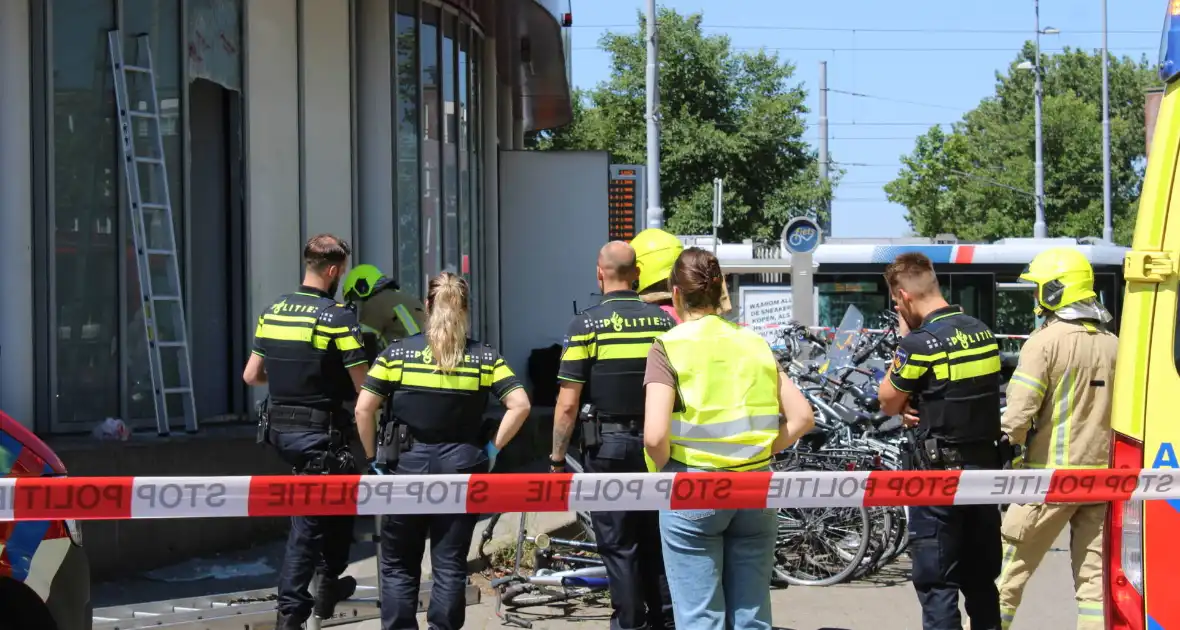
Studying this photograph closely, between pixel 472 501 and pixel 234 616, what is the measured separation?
2693 mm

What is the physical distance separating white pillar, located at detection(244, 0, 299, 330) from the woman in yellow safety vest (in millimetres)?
5777

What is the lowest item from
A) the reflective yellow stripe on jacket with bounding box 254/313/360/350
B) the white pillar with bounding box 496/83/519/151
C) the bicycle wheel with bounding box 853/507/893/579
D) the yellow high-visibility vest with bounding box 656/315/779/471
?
the bicycle wheel with bounding box 853/507/893/579

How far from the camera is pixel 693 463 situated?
181 inches

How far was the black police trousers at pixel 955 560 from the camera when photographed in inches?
213

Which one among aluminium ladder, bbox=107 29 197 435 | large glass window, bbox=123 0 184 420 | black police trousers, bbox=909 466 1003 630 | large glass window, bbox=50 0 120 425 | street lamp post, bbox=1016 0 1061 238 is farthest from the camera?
street lamp post, bbox=1016 0 1061 238

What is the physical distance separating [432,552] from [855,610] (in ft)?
9.37

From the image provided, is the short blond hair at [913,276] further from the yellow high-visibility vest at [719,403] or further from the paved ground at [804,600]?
the paved ground at [804,600]

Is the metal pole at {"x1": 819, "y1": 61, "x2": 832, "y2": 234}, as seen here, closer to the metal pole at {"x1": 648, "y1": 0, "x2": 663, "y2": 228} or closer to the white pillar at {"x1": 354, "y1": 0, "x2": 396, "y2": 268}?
the metal pole at {"x1": 648, "y1": 0, "x2": 663, "y2": 228}

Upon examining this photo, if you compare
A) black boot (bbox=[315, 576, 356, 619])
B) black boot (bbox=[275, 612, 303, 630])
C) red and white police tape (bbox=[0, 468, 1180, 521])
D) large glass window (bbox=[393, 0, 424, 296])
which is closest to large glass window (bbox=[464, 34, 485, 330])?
large glass window (bbox=[393, 0, 424, 296])

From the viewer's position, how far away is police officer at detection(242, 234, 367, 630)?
6.18 metres

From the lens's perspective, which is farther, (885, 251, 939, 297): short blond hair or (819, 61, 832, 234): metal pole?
(819, 61, 832, 234): metal pole

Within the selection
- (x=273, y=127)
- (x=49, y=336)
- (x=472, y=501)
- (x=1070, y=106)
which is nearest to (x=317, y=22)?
(x=273, y=127)

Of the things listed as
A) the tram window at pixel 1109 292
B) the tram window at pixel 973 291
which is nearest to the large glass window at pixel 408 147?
the tram window at pixel 973 291

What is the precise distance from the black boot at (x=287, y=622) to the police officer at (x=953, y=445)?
2807 millimetres
